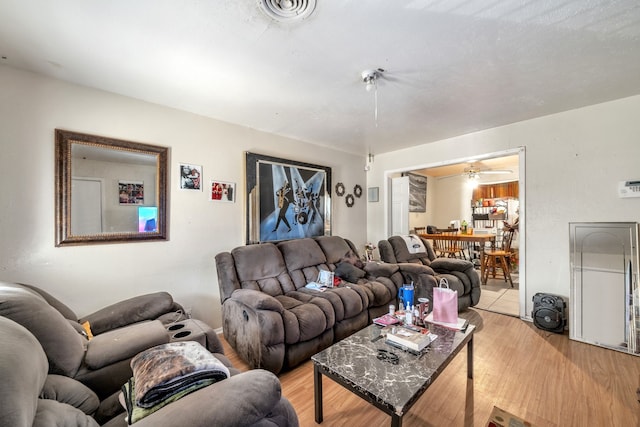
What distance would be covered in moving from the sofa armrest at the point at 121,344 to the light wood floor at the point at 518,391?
3.21 feet

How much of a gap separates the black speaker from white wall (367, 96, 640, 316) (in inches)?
7.2

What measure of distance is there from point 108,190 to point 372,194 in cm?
363

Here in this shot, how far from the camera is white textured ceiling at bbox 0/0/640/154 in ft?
4.56

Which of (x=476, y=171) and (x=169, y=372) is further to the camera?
(x=476, y=171)

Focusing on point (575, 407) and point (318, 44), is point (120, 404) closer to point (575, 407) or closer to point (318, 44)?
point (318, 44)

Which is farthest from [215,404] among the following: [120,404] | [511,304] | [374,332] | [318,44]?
[511,304]

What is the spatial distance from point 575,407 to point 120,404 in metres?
2.57

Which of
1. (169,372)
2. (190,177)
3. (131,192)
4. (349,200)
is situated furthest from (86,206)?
(349,200)

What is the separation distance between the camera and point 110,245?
2.17m

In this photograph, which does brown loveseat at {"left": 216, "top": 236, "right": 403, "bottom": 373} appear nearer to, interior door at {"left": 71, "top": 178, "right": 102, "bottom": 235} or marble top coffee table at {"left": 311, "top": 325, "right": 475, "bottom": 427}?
marble top coffee table at {"left": 311, "top": 325, "right": 475, "bottom": 427}

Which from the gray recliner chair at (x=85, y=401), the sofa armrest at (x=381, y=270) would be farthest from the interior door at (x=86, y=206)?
the sofa armrest at (x=381, y=270)

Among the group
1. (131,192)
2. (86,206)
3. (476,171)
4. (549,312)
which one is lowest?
(549,312)

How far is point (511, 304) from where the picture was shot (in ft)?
11.4

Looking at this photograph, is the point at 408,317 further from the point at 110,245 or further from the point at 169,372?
the point at 110,245
